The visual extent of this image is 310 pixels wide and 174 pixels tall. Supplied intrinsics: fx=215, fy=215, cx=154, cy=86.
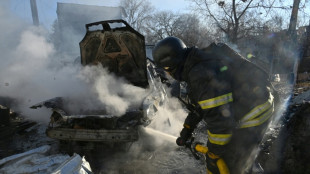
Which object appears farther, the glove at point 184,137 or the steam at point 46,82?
the steam at point 46,82

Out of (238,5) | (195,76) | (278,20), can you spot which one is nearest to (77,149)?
(195,76)

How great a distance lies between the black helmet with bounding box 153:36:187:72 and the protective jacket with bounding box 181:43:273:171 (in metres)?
0.09

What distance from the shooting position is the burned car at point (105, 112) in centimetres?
344

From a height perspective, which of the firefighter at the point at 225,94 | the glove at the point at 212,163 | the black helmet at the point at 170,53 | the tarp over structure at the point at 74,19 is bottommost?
the glove at the point at 212,163

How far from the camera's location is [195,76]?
73.5 inches

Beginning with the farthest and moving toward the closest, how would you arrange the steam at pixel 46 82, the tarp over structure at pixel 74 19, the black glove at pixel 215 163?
the tarp over structure at pixel 74 19, the steam at pixel 46 82, the black glove at pixel 215 163

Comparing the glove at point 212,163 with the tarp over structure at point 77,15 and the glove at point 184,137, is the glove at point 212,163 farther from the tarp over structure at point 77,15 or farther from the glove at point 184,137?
the tarp over structure at point 77,15

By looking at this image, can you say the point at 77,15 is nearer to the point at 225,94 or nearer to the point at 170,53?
the point at 170,53

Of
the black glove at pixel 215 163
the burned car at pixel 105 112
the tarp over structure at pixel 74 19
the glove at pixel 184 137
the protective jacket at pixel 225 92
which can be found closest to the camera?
the protective jacket at pixel 225 92

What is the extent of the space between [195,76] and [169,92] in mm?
4828

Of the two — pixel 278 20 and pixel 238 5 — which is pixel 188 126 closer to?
pixel 238 5

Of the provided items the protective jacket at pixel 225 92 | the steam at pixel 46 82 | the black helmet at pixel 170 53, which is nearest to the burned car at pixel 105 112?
the steam at pixel 46 82

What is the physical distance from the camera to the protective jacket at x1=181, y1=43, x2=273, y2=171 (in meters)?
1.81

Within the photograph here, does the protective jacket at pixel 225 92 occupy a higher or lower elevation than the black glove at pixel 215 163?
higher
